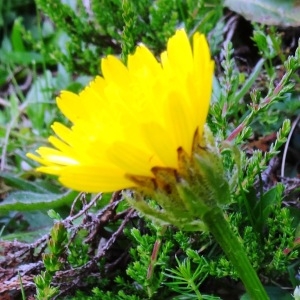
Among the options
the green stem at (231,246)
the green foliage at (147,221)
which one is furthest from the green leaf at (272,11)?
Result: the green stem at (231,246)

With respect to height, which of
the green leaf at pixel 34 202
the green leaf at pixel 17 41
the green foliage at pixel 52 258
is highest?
the green foliage at pixel 52 258

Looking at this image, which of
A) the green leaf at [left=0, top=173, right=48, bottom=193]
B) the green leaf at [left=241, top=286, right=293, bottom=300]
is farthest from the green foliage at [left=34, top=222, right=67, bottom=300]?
the green leaf at [left=0, top=173, right=48, bottom=193]

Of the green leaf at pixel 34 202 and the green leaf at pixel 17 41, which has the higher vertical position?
the green leaf at pixel 34 202

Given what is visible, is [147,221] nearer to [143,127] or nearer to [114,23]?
[143,127]

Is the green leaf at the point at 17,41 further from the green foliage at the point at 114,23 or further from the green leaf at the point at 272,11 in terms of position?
the green leaf at the point at 272,11

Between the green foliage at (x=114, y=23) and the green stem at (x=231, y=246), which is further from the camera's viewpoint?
the green foliage at (x=114, y=23)

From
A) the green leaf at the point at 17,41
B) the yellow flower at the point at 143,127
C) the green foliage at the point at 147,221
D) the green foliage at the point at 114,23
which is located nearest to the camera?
the yellow flower at the point at 143,127

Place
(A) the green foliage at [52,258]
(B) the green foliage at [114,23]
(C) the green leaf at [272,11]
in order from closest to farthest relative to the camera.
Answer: (A) the green foliage at [52,258]
(C) the green leaf at [272,11]
(B) the green foliage at [114,23]

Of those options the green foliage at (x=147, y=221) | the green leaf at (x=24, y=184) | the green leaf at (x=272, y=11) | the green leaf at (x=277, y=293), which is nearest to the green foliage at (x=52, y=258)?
the green foliage at (x=147, y=221)
